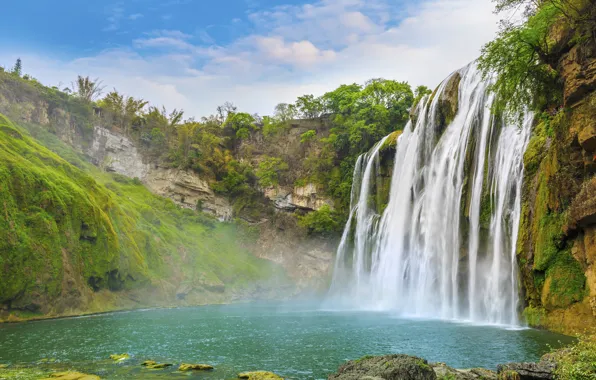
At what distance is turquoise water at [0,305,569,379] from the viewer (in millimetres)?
14558

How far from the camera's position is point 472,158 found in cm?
2825

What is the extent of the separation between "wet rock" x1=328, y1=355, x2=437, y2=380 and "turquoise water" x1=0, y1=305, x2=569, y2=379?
234 centimetres

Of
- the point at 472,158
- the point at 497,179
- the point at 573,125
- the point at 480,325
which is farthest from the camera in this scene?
the point at 472,158

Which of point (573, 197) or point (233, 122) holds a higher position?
point (233, 122)

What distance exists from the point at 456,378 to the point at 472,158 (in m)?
20.0

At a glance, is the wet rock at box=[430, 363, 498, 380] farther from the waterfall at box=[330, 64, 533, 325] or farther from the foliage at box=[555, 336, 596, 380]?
the waterfall at box=[330, 64, 533, 325]

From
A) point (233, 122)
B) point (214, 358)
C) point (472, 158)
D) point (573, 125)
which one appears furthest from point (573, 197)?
point (233, 122)

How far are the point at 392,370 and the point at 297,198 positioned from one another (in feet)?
153

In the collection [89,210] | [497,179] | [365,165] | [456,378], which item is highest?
[365,165]

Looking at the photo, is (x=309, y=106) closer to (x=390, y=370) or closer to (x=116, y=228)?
(x=116, y=228)

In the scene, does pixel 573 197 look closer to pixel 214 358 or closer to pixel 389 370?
pixel 389 370

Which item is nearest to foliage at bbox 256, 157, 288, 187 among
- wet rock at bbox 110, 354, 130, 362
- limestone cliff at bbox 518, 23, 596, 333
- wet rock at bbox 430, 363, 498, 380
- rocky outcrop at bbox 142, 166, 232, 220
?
rocky outcrop at bbox 142, 166, 232, 220

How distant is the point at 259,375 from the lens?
12711mm

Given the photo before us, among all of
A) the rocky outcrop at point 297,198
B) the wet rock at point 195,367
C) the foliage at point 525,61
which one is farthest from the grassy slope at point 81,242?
the foliage at point 525,61
